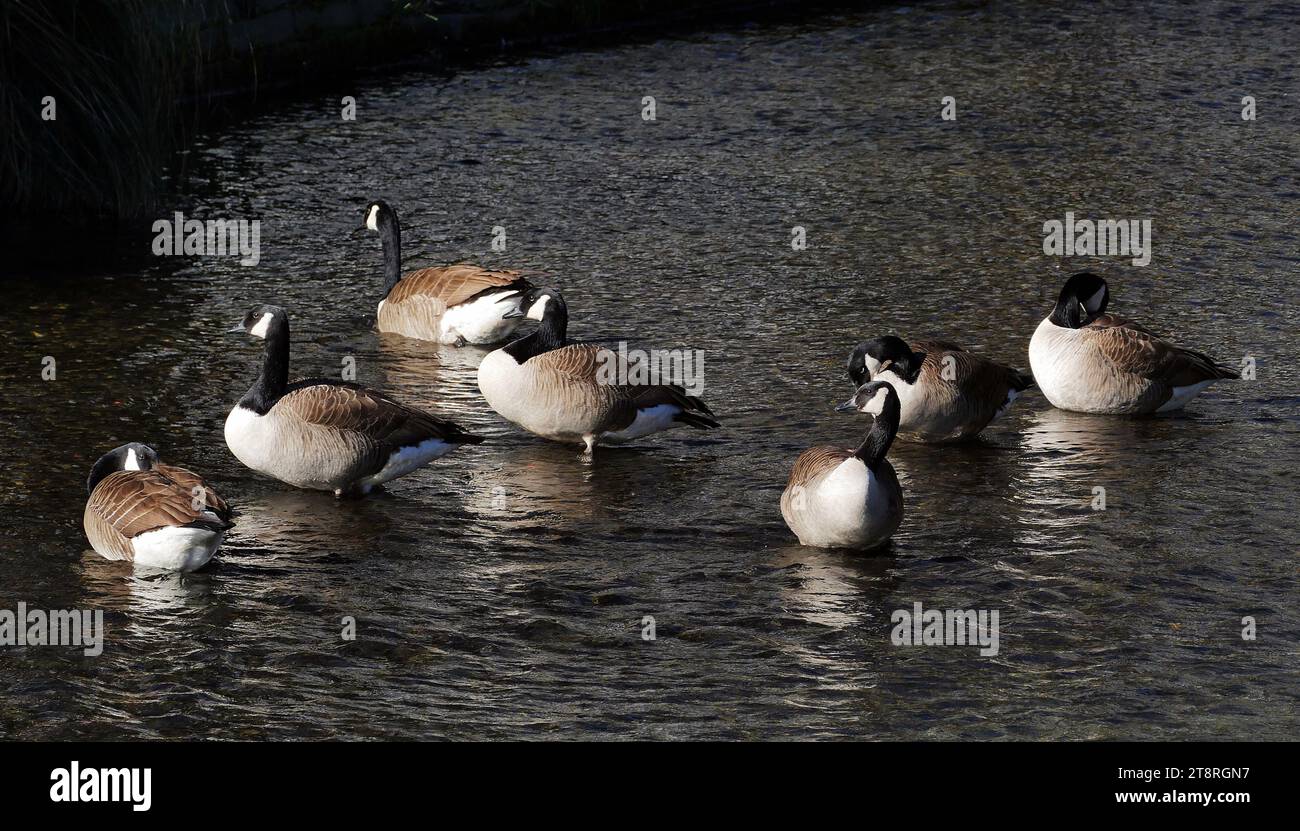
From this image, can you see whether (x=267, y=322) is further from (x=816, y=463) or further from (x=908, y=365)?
(x=908, y=365)

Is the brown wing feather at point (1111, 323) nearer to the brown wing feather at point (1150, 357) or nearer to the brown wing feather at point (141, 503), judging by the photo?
the brown wing feather at point (1150, 357)

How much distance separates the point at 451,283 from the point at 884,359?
492cm

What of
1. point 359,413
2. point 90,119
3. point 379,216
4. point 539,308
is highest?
point 90,119

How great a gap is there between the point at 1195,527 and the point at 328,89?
703 inches

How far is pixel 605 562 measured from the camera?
10891mm

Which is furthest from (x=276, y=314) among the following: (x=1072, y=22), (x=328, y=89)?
(x=1072, y=22)

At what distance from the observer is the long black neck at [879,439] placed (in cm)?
1065

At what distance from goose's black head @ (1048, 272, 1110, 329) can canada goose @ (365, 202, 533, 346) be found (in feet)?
15.6

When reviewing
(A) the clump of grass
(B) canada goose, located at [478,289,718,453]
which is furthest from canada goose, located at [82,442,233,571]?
(A) the clump of grass

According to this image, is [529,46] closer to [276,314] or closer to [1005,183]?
[1005,183]

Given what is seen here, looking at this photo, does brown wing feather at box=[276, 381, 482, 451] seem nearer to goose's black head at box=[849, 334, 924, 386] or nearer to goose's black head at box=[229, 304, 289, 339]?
goose's black head at box=[229, 304, 289, 339]

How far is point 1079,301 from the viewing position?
13.9 metres

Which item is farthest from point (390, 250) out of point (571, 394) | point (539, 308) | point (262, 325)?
point (571, 394)

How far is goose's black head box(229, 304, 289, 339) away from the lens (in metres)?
12.1
